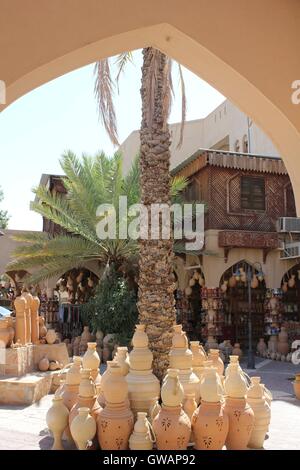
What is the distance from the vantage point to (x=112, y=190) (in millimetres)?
14195

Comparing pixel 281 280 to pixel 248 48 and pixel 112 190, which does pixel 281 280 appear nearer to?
pixel 112 190

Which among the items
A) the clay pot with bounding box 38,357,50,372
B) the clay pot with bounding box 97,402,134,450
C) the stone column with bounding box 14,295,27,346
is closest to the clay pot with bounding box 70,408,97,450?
the clay pot with bounding box 97,402,134,450

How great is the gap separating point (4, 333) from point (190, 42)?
692 centimetres

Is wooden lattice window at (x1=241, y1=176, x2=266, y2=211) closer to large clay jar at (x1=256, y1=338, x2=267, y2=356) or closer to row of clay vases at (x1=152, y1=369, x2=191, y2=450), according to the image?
large clay jar at (x1=256, y1=338, x2=267, y2=356)

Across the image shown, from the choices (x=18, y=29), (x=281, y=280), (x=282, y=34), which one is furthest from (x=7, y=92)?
(x=281, y=280)

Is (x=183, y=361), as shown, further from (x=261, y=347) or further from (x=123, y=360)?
(x=261, y=347)

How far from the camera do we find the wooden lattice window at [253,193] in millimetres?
15375

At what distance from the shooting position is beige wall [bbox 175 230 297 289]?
14.7 m

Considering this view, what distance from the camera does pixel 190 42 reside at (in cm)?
266

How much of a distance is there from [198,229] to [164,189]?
7.75 metres

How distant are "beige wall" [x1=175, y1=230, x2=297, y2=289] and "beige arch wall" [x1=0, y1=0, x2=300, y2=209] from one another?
1176cm

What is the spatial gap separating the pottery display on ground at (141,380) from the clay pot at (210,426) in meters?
0.67
